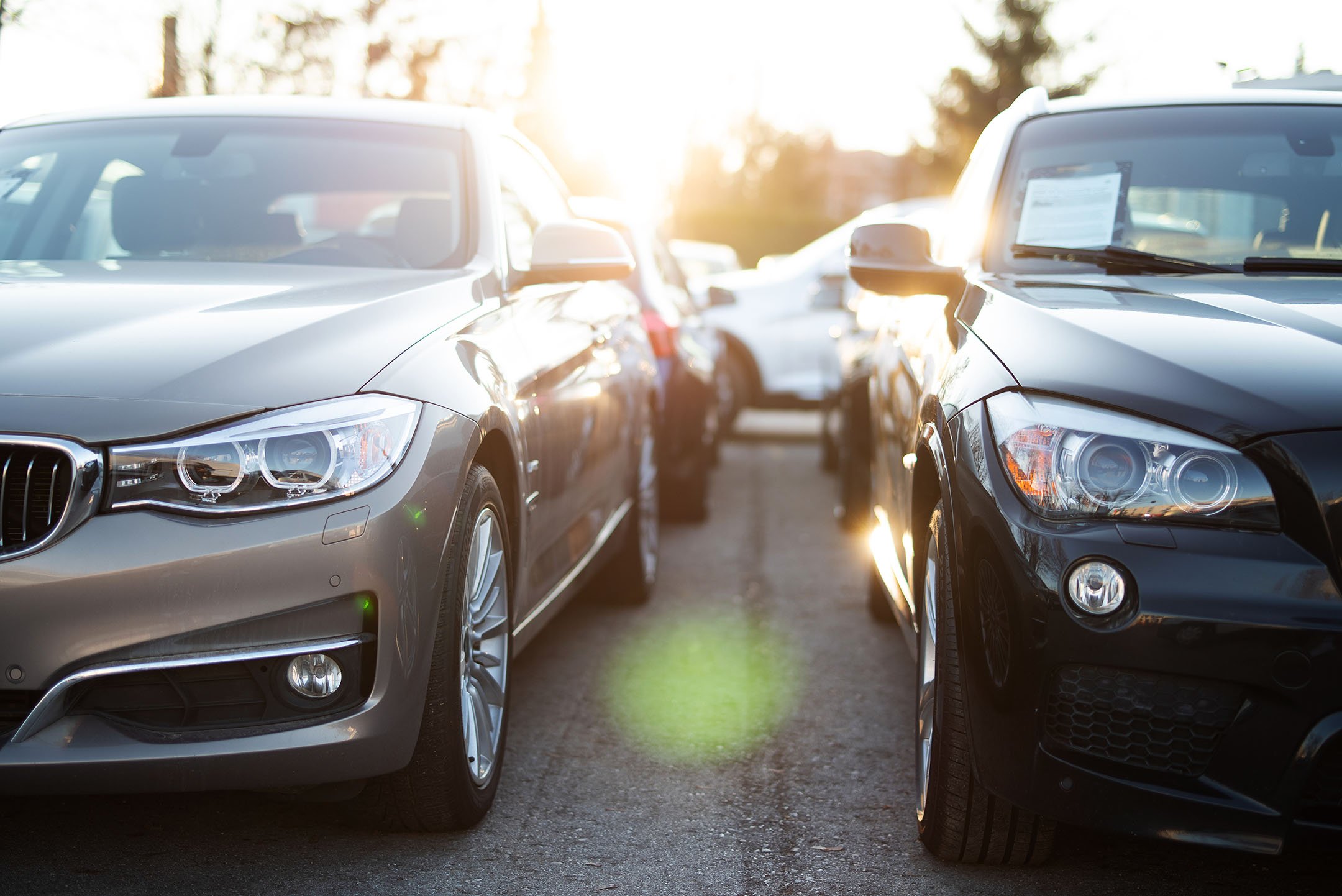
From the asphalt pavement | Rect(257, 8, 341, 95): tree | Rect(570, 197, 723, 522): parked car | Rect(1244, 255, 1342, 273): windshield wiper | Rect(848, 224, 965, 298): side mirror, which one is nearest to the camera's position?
the asphalt pavement

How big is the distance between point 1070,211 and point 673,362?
327 centimetres

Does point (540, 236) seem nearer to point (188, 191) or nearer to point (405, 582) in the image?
point (188, 191)

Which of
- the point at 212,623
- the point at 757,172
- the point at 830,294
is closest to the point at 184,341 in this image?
the point at 212,623

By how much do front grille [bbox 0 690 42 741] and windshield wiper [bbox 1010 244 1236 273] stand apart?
258 cm

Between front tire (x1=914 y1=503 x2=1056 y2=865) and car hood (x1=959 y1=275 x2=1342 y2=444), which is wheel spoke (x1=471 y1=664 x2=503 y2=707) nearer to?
front tire (x1=914 y1=503 x2=1056 y2=865)

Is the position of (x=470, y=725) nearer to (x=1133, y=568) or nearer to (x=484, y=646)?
(x=484, y=646)

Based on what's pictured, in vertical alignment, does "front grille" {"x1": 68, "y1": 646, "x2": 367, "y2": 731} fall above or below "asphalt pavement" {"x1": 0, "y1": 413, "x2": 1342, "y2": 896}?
above

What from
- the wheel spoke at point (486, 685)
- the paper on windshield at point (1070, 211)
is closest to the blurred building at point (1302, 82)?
the paper on windshield at point (1070, 211)

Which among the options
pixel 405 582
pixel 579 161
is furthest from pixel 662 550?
pixel 579 161

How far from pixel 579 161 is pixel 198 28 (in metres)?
7.23

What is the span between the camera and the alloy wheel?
3.07 meters

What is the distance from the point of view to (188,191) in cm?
404

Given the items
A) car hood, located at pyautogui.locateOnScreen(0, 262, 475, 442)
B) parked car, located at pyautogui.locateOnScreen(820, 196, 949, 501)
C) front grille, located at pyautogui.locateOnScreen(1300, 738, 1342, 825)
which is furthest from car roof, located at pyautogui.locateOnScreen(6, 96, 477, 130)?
front grille, located at pyautogui.locateOnScreen(1300, 738, 1342, 825)

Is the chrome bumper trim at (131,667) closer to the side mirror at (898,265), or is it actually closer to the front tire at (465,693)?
the front tire at (465,693)
